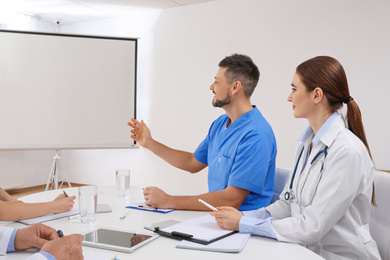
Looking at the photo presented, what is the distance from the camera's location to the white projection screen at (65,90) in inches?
161

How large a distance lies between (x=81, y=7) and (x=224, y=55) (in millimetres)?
2114

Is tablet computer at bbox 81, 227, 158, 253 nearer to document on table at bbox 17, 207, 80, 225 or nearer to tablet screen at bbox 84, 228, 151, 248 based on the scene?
tablet screen at bbox 84, 228, 151, 248

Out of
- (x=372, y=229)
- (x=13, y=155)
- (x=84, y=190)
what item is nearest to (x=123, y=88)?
(x=13, y=155)

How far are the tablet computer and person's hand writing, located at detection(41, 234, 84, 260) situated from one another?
13 cm

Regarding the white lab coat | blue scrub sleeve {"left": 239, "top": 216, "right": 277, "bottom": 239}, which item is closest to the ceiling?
the white lab coat

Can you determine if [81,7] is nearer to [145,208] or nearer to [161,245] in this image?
[145,208]

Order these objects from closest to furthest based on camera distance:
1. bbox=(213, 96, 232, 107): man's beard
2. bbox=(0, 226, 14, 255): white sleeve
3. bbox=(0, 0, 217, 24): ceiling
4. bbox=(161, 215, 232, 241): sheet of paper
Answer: bbox=(0, 226, 14, 255): white sleeve < bbox=(161, 215, 232, 241): sheet of paper < bbox=(213, 96, 232, 107): man's beard < bbox=(0, 0, 217, 24): ceiling

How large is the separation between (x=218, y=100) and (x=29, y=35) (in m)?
3.11

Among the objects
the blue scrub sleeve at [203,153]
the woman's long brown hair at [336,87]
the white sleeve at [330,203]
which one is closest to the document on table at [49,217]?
the white sleeve at [330,203]

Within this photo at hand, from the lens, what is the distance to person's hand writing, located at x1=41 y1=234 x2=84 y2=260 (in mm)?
908

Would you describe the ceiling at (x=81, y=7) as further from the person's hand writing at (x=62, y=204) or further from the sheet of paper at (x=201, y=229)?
the sheet of paper at (x=201, y=229)

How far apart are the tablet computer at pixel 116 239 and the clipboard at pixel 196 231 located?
0.18ft

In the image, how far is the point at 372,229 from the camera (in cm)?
129

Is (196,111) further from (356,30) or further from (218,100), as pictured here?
(218,100)
